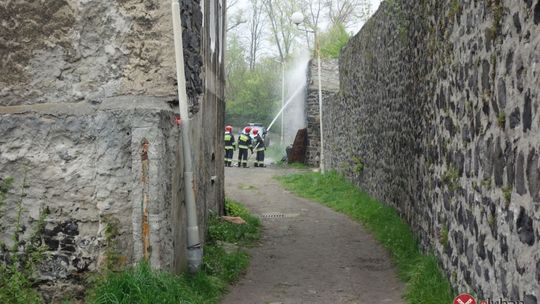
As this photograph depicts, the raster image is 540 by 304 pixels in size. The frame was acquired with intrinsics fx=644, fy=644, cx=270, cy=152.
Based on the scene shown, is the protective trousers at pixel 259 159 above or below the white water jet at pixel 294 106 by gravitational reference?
below

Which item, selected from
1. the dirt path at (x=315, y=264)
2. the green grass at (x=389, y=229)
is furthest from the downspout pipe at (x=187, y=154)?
the green grass at (x=389, y=229)

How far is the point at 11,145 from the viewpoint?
507 centimetres

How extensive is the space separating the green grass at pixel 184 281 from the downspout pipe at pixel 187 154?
20 cm

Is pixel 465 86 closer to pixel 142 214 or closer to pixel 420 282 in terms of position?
pixel 420 282

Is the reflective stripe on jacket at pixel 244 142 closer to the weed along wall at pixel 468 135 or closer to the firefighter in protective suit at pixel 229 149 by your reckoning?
the firefighter in protective suit at pixel 229 149

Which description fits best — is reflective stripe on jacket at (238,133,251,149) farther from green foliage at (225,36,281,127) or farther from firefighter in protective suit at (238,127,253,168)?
green foliage at (225,36,281,127)

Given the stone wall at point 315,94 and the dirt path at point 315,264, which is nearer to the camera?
the dirt path at point 315,264

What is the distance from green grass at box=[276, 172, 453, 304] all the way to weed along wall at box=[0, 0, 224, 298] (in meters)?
2.24

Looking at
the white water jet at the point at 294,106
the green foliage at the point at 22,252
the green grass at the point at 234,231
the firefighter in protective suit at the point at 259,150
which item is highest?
the white water jet at the point at 294,106

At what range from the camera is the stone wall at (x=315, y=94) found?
23234mm

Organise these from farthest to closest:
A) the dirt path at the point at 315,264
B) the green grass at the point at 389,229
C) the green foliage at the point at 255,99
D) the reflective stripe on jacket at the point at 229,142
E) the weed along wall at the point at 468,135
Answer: the green foliage at the point at 255,99 → the reflective stripe on jacket at the point at 229,142 → the dirt path at the point at 315,264 → the green grass at the point at 389,229 → the weed along wall at the point at 468,135

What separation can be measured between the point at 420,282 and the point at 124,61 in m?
3.28

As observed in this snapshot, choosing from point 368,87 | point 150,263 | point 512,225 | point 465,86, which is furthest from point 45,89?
point 368,87

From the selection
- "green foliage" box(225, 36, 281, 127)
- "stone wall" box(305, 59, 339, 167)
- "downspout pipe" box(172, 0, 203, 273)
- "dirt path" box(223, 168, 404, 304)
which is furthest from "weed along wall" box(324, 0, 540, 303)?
"green foliage" box(225, 36, 281, 127)
